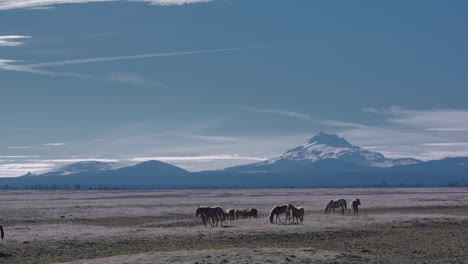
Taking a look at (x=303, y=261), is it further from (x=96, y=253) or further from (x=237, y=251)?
(x=96, y=253)

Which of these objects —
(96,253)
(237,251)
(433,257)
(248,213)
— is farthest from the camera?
(248,213)

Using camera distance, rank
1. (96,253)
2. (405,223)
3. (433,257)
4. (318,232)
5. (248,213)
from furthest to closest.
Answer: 1. (248,213)
2. (405,223)
3. (318,232)
4. (96,253)
5. (433,257)

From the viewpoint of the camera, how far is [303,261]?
23906 millimetres

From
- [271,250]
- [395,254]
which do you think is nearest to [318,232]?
[395,254]

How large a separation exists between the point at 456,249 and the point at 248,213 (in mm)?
23748

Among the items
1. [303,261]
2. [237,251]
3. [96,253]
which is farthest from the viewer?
[96,253]

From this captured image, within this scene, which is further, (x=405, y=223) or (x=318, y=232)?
(x=405, y=223)

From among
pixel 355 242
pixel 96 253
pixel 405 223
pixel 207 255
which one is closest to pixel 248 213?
pixel 405 223

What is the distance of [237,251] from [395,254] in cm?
807

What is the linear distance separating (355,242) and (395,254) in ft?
15.9

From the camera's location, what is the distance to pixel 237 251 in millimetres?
25531

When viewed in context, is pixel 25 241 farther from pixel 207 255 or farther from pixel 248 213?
pixel 248 213

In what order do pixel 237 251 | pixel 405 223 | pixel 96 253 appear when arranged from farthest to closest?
pixel 405 223, pixel 96 253, pixel 237 251

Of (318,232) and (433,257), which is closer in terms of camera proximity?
(433,257)
